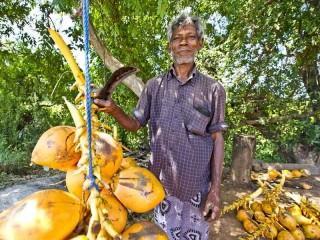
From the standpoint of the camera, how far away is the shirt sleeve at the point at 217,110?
1.89m

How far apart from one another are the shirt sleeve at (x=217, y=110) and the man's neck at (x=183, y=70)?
18 cm

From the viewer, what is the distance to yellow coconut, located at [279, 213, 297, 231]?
3553mm

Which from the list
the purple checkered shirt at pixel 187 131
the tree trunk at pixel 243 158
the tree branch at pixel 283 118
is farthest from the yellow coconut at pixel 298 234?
the tree branch at pixel 283 118

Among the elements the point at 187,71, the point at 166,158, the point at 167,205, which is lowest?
the point at 167,205

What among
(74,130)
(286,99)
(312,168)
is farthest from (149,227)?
(286,99)

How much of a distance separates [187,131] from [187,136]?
3cm

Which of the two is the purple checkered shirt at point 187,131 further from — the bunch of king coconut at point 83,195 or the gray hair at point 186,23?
the bunch of king coconut at point 83,195

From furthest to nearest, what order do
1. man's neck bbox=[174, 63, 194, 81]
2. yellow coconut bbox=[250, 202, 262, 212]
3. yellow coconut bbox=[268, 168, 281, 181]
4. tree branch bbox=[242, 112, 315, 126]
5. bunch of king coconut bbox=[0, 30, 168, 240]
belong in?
tree branch bbox=[242, 112, 315, 126]
yellow coconut bbox=[268, 168, 281, 181]
yellow coconut bbox=[250, 202, 262, 212]
man's neck bbox=[174, 63, 194, 81]
bunch of king coconut bbox=[0, 30, 168, 240]

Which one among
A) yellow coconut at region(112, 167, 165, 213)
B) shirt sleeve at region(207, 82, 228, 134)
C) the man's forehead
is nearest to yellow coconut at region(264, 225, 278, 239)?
shirt sleeve at region(207, 82, 228, 134)

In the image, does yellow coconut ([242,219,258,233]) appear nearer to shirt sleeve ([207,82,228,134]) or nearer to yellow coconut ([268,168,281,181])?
yellow coconut ([268,168,281,181])

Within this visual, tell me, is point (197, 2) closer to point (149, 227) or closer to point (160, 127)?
point (160, 127)

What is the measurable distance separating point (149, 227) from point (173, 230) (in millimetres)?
1341

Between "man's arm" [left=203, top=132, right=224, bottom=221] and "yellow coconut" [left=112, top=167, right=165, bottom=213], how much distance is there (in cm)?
107

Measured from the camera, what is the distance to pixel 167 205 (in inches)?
77.7
